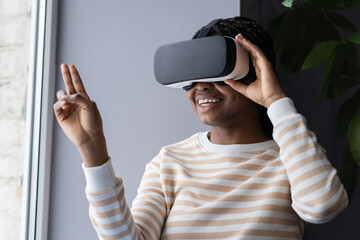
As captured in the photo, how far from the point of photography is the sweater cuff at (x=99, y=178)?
89 centimetres

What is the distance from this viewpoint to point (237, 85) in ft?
3.26

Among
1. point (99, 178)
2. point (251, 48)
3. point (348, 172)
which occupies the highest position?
point (251, 48)

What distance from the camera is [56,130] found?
4.38 ft

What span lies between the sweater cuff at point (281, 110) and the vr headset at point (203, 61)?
0.11 metres

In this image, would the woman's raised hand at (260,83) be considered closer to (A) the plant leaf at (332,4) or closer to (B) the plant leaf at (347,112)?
(A) the plant leaf at (332,4)

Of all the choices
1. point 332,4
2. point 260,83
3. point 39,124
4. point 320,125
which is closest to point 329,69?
point 332,4

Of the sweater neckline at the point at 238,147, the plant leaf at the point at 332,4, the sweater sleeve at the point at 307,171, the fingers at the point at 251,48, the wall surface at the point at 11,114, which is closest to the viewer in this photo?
the sweater sleeve at the point at 307,171

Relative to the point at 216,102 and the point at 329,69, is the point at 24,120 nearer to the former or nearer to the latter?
the point at 216,102

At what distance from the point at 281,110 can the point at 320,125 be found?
2.08 ft

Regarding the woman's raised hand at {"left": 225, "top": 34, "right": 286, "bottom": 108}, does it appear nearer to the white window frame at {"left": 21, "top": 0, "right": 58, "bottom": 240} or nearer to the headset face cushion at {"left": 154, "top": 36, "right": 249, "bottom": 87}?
the headset face cushion at {"left": 154, "top": 36, "right": 249, "bottom": 87}

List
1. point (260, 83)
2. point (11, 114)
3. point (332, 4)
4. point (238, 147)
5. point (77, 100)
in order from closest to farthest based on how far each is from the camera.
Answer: point (77, 100)
point (260, 83)
point (238, 147)
point (332, 4)
point (11, 114)

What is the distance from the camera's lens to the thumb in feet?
3.25

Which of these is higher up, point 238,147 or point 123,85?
point 123,85

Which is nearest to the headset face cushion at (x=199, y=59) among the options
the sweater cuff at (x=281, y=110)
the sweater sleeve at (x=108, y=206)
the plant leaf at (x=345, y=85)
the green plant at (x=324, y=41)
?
the sweater cuff at (x=281, y=110)
